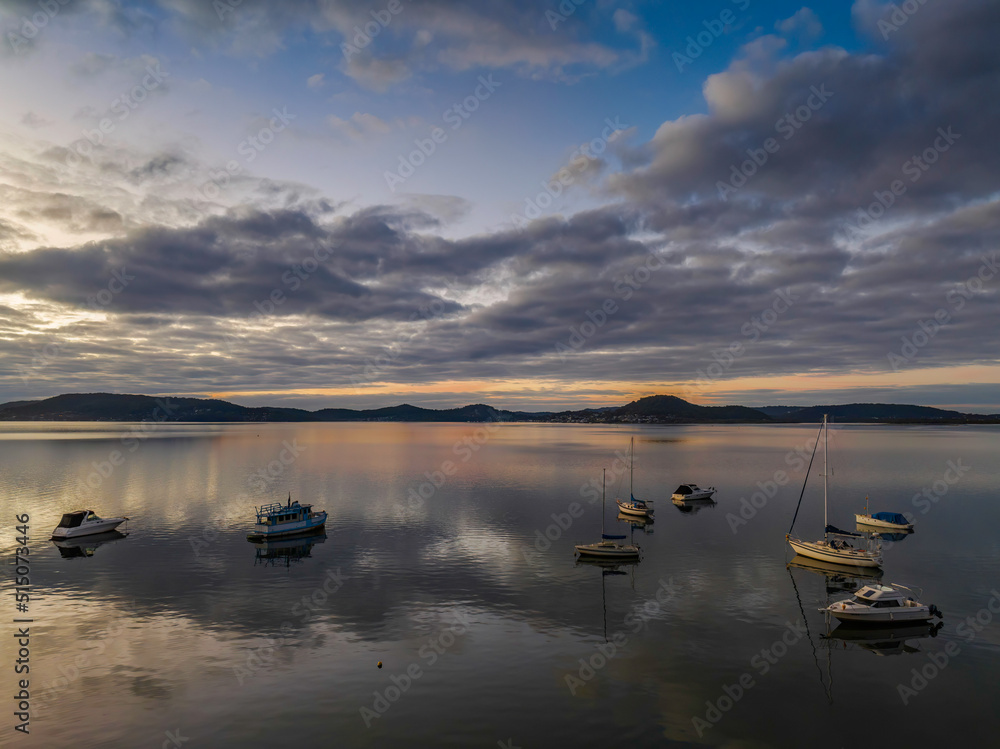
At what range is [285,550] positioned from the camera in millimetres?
60281

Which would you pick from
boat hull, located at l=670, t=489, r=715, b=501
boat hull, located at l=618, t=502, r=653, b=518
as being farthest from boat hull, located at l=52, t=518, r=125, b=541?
boat hull, located at l=670, t=489, r=715, b=501

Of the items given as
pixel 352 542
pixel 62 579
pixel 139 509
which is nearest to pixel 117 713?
pixel 62 579

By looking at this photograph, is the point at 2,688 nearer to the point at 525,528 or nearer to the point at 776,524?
the point at 525,528

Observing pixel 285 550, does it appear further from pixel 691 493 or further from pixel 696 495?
pixel 696 495

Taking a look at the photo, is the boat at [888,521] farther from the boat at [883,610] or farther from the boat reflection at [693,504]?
the boat at [883,610]

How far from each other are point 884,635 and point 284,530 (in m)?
59.4

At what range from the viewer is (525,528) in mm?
68750

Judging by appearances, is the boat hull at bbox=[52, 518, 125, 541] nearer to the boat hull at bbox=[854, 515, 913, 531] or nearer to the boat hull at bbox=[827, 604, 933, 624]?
the boat hull at bbox=[827, 604, 933, 624]

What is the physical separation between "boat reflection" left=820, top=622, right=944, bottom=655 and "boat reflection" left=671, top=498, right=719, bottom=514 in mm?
47518

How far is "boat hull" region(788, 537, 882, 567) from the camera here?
5303 centimetres

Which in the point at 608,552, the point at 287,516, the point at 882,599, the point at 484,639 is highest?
the point at 882,599

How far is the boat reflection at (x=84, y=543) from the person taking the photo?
5850 centimetres

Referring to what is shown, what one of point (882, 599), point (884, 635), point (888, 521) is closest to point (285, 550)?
point (884, 635)

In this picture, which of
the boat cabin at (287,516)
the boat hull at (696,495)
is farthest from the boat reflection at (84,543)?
the boat hull at (696,495)
